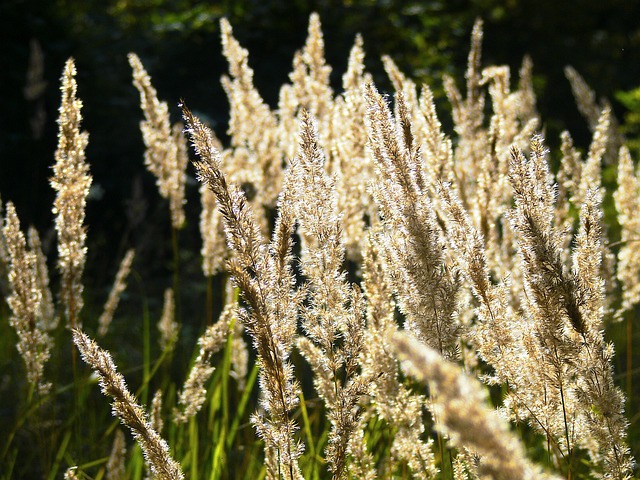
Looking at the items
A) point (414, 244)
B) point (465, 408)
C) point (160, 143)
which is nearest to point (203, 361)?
point (414, 244)

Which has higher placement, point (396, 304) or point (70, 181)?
point (70, 181)

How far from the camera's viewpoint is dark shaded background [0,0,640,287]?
6.75m

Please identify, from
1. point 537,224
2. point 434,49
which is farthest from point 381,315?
point 434,49

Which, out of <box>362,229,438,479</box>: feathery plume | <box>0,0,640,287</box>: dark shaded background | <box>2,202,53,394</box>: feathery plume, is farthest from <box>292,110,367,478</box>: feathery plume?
<box>0,0,640,287</box>: dark shaded background

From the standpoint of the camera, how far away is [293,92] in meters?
2.96

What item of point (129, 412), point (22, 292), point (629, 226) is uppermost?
point (629, 226)

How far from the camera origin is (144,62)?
739 cm

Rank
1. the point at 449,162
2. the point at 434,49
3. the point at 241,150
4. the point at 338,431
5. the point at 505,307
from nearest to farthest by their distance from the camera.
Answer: the point at 338,431, the point at 505,307, the point at 449,162, the point at 241,150, the point at 434,49

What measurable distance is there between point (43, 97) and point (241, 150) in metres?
4.57

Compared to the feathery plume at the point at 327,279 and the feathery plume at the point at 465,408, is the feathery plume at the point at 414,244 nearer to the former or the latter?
the feathery plume at the point at 327,279

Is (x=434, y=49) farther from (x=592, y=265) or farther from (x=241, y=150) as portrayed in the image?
(x=592, y=265)

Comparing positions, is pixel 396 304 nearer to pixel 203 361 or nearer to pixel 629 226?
pixel 203 361

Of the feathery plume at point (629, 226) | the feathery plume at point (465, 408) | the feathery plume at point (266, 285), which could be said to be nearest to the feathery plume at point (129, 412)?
Answer: the feathery plume at point (266, 285)

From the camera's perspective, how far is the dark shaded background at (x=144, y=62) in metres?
6.75
